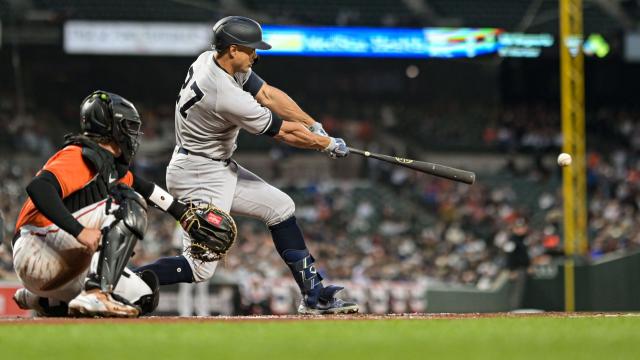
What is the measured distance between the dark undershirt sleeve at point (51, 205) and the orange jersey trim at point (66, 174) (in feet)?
0.31

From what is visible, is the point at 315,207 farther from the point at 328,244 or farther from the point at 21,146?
the point at 21,146

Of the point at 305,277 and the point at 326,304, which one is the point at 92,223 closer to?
the point at 305,277

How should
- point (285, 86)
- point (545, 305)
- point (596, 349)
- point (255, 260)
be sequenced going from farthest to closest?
1. point (285, 86)
2. point (255, 260)
3. point (545, 305)
4. point (596, 349)

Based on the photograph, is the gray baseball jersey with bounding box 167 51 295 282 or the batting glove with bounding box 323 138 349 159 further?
the batting glove with bounding box 323 138 349 159

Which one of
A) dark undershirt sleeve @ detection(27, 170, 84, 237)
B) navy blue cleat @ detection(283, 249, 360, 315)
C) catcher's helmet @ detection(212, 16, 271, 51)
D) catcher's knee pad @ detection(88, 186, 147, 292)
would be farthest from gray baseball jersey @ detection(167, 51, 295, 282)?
dark undershirt sleeve @ detection(27, 170, 84, 237)

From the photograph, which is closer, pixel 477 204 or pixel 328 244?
pixel 328 244

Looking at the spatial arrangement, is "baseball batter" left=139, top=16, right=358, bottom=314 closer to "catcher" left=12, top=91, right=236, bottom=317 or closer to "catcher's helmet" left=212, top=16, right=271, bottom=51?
"catcher's helmet" left=212, top=16, right=271, bottom=51

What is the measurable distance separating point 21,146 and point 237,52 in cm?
1576

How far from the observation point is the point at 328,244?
718 inches

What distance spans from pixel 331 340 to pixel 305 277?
72.2 inches

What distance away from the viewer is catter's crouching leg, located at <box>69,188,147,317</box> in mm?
5008

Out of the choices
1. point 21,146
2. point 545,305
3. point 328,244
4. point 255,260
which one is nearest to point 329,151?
point 545,305

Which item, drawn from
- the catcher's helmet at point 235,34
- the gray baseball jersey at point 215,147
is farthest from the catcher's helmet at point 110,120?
the catcher's helmet at point 235,34

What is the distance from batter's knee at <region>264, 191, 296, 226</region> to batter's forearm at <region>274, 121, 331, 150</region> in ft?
1.27
